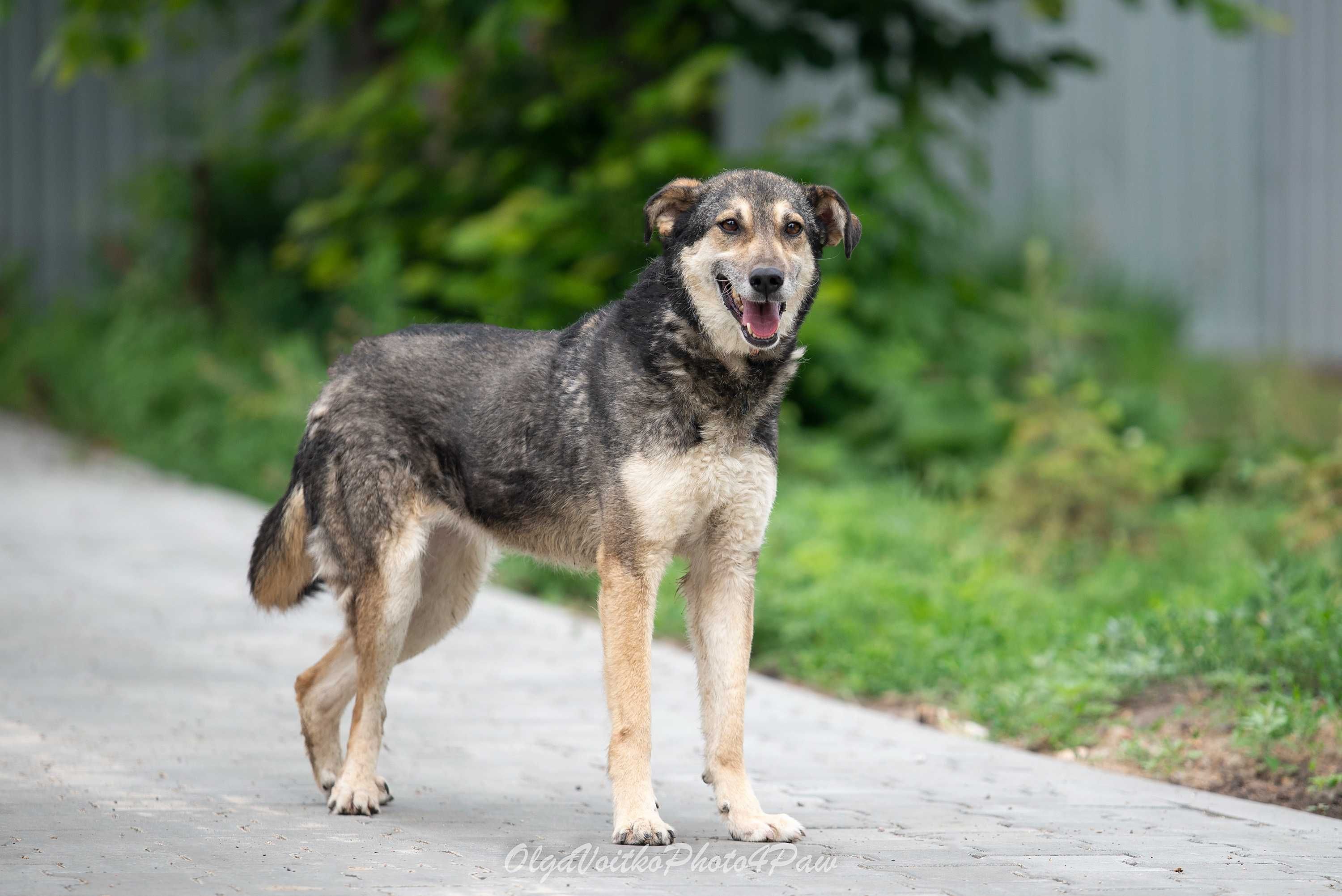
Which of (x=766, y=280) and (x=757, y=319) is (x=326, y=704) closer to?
(x=757, y=319)

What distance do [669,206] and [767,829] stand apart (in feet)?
6.82

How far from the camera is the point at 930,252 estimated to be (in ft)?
44.1

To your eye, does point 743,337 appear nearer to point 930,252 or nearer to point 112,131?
point 930,252

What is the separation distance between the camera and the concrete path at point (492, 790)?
13.9ft

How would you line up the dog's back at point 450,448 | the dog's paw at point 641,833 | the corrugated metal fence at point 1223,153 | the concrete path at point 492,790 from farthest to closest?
1. the corrugated metal fence at point 1223,153
2. the dog's back at point 450,448
3. the dog's paw at point 641,833
4. the concrete path at point 492,790

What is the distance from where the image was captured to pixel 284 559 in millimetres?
5699

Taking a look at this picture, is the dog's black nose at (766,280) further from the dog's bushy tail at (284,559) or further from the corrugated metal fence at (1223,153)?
the corrugated metal fence at (1223,153)

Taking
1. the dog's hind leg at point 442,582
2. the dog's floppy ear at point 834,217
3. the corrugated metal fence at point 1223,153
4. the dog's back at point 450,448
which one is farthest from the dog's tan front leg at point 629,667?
the corrugated metal fence at point 1223,153

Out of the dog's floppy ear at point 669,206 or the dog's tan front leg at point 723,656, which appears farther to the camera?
the dog's floppy ear at point 669,206

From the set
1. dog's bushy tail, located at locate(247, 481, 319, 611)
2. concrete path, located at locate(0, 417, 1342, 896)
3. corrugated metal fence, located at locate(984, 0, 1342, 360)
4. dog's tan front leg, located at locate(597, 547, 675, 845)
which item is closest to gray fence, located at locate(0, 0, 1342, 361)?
corrugated metal fence, located at locate(984, 0, 1342, 360)

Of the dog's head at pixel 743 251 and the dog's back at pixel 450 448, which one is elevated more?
the dog's head at pixel 743 251

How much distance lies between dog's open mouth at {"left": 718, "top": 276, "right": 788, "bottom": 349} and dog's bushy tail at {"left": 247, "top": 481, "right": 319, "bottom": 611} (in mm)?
1852

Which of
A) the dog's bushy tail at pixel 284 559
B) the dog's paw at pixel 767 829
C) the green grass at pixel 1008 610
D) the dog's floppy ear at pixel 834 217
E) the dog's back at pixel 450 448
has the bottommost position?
the green grass at pixel 1008 610

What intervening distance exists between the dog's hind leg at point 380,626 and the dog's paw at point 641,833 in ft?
3.23
